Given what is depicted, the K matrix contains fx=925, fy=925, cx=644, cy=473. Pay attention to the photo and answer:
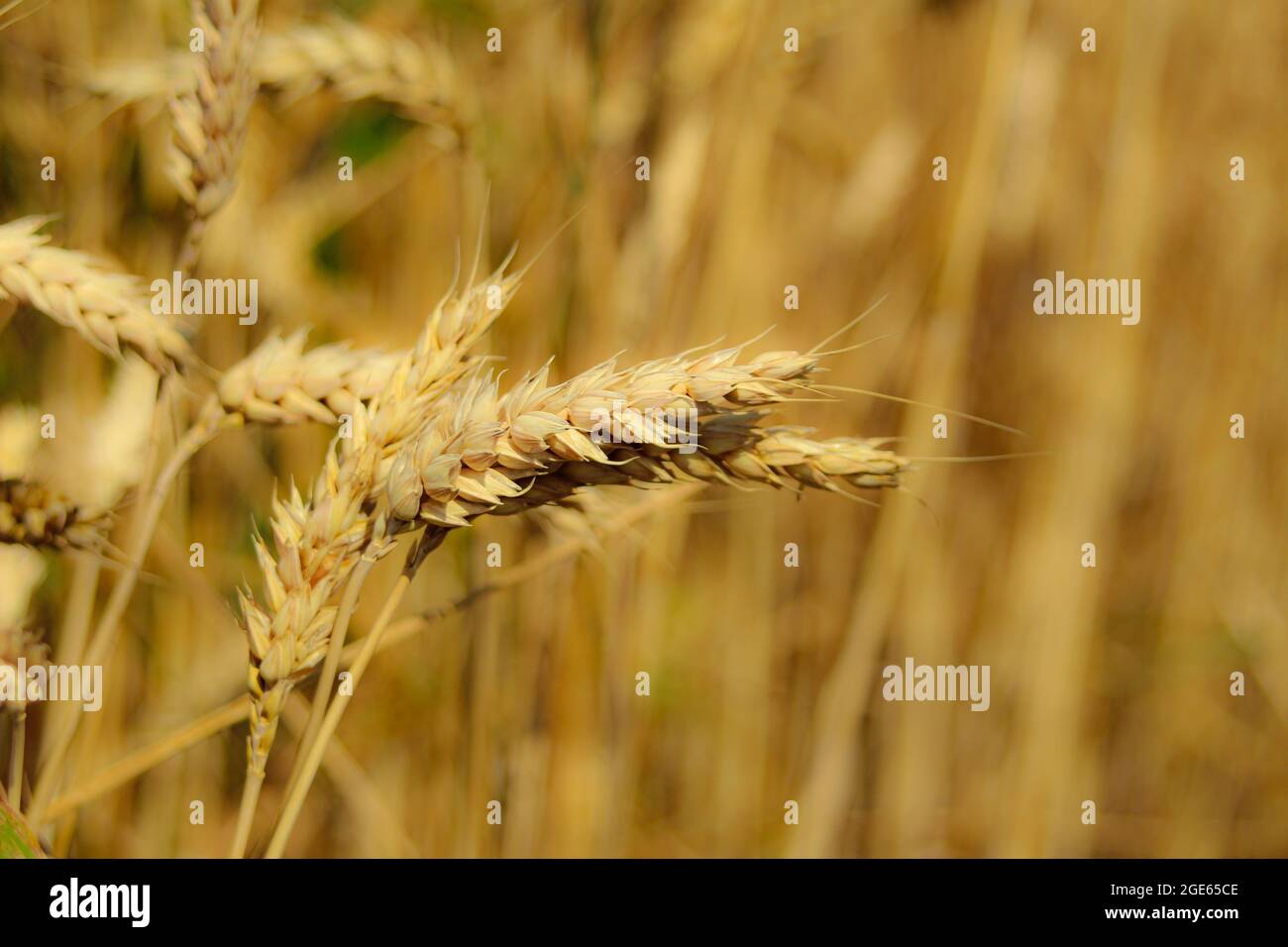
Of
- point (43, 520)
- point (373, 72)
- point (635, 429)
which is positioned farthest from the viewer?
point (373, 72)

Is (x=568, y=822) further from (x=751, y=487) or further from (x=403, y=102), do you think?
(x=403, y=102)

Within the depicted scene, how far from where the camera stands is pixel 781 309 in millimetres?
1596

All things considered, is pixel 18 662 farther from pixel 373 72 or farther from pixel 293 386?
pixel 373 72

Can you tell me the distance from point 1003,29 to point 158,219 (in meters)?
1.05

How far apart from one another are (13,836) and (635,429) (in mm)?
399

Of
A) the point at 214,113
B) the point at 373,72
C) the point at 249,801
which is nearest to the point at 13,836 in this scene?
the point at 249,801

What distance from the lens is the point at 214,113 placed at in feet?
2.24

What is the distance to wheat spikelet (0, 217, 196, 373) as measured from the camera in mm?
617

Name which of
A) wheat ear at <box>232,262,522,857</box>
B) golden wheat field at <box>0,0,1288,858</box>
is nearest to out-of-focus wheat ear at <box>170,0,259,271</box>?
golden wheat field at <box>0,0,1288,858</box>

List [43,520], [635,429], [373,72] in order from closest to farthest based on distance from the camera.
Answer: [635,429] → [43,520] → [373,72]

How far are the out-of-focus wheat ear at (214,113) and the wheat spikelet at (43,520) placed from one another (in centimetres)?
19

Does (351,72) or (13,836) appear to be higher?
(351,72)

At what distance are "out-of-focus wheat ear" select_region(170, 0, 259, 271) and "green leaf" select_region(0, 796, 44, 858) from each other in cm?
38

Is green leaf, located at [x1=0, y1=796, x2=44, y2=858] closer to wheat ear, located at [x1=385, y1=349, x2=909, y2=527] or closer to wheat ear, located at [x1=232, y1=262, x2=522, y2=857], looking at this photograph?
wheat ear, located at [x1=232, y1=262, x2=522, y2=857]
